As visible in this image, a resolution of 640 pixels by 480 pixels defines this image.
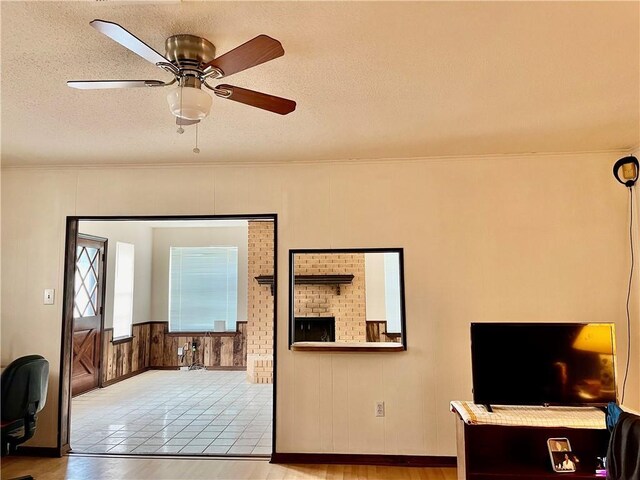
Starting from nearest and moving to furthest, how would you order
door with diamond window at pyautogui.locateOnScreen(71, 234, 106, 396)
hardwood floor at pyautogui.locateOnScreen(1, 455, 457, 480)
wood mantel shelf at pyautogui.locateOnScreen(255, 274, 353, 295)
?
hardwood floor at pyautogui.locateOnScreen(1, 455, 457, 480) < door with diamond window at pyautogui.locateOnScreen(71, 234, 106, 396) < wood mantel shelf at pyautogui.locateOnScreen(255, 274, 353, 295)

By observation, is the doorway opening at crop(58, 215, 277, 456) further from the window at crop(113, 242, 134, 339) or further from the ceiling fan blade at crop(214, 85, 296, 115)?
the ceiling fan blade at crop(214, 85, 296, 115)

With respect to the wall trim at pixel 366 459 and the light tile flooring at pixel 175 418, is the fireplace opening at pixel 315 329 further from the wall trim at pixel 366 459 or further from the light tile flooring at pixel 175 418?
the wall trim at pixel 366 459

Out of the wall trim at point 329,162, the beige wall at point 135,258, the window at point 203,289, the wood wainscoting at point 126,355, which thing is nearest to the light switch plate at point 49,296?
the wall trim at point 329,162

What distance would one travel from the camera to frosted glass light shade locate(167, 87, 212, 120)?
186cm

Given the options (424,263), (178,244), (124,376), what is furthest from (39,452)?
(178,244)

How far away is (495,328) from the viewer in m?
3.00

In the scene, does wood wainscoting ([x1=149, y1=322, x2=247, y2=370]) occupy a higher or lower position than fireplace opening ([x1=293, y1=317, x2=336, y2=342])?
lower

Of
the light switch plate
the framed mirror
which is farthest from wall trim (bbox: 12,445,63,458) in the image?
the framed mirror

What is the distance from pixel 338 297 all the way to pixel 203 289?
2.77 metres

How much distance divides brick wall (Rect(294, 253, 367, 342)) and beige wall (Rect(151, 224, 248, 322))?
6.21 ft

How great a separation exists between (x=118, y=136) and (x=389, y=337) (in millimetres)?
4736

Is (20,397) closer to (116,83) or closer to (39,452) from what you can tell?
(39,452)

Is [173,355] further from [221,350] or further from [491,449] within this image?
[491,449]

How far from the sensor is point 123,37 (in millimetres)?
1560
